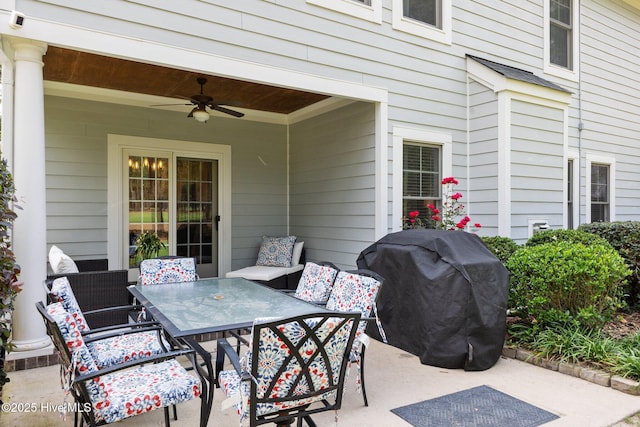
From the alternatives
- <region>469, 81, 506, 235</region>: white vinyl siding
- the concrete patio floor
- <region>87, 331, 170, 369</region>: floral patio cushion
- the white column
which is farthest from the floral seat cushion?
<region>469, 81, 506, 235</region>: white vinyl siding

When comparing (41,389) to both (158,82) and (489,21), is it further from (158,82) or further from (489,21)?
(489,21)

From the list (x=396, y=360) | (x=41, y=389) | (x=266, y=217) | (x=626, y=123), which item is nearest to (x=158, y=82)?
(x=266, y=217)

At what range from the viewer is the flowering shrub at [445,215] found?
5289 mm

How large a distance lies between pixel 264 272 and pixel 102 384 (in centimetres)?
Answer: 355

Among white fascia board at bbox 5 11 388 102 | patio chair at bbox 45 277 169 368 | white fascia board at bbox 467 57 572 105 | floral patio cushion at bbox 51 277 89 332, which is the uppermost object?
white fascia board at bbox 467 57 572 105

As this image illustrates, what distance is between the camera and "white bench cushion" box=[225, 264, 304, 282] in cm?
559

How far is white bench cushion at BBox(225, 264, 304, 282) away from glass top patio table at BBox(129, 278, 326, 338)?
1739mm

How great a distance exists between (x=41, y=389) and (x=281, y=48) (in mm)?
3724

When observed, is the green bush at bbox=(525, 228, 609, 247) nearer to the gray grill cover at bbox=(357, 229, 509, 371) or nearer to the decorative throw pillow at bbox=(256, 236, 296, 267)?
the gray grill cover at bbox=(357, 229, 509, 371)

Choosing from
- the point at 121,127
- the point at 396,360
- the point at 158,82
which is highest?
the point at 158,82

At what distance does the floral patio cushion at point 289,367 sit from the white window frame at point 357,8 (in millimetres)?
3934

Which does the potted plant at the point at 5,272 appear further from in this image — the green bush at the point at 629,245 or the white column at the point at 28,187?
the green bush at the point at 629,245

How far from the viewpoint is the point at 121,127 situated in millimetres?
5637

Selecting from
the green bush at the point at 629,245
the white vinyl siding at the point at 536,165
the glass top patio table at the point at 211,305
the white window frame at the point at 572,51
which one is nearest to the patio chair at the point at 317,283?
the glass top patio table at the point at 211,305
